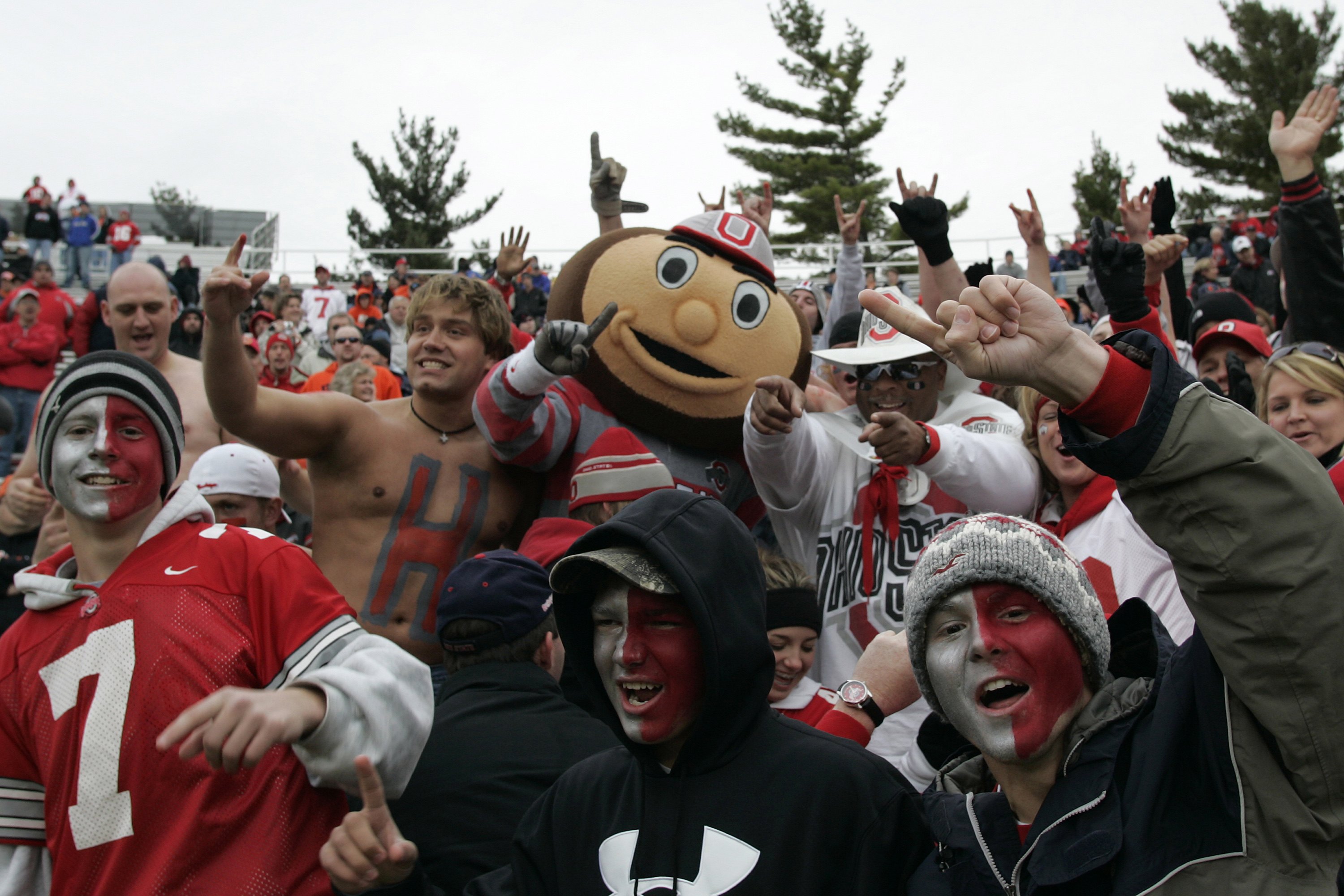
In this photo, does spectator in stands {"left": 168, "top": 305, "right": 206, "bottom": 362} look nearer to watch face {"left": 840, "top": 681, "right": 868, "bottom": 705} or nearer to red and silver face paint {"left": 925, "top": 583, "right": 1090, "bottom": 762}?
watch face {"left": 840, "top": 681, "right": 868, "bottom": 705}

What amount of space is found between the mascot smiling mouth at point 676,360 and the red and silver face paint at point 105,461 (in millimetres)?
2212

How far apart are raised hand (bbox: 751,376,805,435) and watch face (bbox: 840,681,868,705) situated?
121 cm

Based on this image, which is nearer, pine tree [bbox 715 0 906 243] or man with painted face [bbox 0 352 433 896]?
man with painted face [bbox 0 352 433 896]

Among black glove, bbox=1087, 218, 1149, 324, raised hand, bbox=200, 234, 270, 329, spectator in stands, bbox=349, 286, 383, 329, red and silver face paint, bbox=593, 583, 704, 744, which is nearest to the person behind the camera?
red and silver face paint, bbox=593, 583, 704, 744

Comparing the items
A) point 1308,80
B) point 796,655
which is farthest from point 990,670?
point 1308,80

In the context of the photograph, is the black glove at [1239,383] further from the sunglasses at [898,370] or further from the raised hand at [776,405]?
the raised hand at [776,405]

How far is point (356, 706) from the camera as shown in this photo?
2016mm

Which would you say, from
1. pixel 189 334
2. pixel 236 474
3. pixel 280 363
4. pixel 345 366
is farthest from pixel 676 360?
pixel 189 334

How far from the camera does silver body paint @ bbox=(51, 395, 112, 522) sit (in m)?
2.36

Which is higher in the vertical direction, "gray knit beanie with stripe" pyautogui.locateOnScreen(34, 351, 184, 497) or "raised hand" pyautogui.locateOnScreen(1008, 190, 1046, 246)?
"raised hand" pyautogui.locateOnScreen(1008, 190, 1046, 246)

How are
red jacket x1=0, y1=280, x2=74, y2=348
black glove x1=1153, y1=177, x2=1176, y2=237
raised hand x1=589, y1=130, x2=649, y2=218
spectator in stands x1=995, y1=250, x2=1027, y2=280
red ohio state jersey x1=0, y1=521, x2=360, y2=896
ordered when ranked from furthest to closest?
spectator in stands x1=995, y1=250, x2=1027, y2=280
red jacket x1=0, y1=280, x2=74, y2=348
raised hand x1=589, y1=130, x2=649, y2=218
black glove x1=1153, y1=177, x2=1176, y2=237
red ohio state jersey x1=0, y1=521, x2=360, y2=896

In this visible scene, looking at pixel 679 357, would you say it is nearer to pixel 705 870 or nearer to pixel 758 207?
pixel 758 207

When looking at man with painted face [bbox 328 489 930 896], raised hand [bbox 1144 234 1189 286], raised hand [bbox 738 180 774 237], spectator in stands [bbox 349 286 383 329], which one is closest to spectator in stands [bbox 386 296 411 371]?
spectator in stands [bbox 349 286 383 329]

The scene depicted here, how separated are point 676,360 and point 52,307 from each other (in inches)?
344
